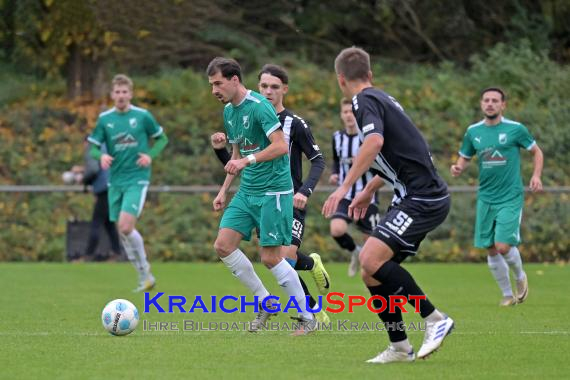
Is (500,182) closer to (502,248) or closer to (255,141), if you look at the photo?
(502,248)

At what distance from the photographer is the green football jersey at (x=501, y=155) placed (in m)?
12.4

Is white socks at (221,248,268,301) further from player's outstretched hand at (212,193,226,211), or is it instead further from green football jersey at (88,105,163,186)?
green football jersey at (88,105,163,186)

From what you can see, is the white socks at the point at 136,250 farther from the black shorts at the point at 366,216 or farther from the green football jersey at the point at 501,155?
the green football jersey at the point at 501,155

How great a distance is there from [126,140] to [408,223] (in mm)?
7244

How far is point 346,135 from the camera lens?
14.6 m

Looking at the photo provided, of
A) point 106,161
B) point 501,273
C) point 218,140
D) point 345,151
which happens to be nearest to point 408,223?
point 218,140

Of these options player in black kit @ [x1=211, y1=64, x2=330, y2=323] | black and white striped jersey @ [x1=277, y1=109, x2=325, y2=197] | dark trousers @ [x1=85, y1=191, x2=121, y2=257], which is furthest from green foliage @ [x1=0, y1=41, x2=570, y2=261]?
black and white striped jersey @ [x1=277, y1=109, x2=325, y2=197]

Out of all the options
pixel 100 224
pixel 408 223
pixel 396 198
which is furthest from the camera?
pixel 100 224

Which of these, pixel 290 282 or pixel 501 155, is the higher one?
pixel 501 155

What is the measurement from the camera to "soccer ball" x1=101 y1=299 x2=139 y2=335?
8.77m

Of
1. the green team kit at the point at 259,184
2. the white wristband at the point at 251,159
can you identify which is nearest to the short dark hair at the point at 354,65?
the white wristband at the point at 251,159

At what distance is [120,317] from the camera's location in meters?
8.78

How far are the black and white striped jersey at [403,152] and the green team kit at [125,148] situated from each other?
22.0ft

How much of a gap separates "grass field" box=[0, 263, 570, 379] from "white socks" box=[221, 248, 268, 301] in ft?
1.20
